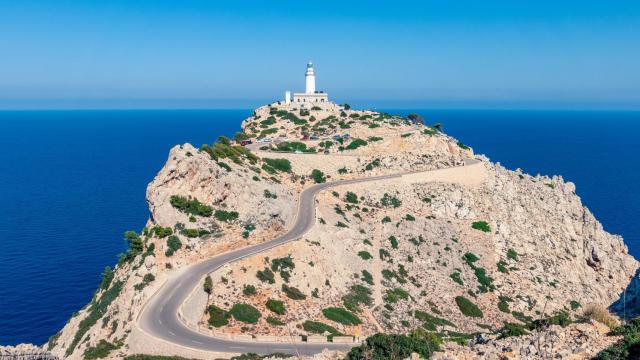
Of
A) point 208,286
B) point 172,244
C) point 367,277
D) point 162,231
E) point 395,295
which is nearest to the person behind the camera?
point 208,286

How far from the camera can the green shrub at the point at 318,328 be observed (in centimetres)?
4066

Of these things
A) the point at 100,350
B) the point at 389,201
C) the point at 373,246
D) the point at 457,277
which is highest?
the point at 389,201

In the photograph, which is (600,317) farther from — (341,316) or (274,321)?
(274,321)

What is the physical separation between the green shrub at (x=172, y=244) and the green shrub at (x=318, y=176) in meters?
30.2

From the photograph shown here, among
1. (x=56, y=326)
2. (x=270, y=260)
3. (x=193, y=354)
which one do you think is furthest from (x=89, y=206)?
(x=193, y=354)

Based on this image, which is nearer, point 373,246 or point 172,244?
point 172,244

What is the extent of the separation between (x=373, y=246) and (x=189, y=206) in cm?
2259

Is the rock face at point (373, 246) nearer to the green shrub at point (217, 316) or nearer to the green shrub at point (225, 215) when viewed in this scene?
the green shrub at point (225, 215)

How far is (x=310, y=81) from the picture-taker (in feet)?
349

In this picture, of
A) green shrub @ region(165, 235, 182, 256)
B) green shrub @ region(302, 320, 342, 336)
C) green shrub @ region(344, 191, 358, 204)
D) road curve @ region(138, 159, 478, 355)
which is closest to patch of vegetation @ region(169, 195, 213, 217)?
green shrub @ region(165, 235, 182, 256)

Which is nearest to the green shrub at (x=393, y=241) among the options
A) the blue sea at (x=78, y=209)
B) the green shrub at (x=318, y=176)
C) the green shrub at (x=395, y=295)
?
the green shrub at (x=395, y=295)

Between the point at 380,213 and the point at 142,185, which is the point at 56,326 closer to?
the point at 380,213

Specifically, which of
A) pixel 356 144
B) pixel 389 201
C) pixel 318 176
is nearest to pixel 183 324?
pixel 389 201

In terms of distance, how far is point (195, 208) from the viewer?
51719mm
